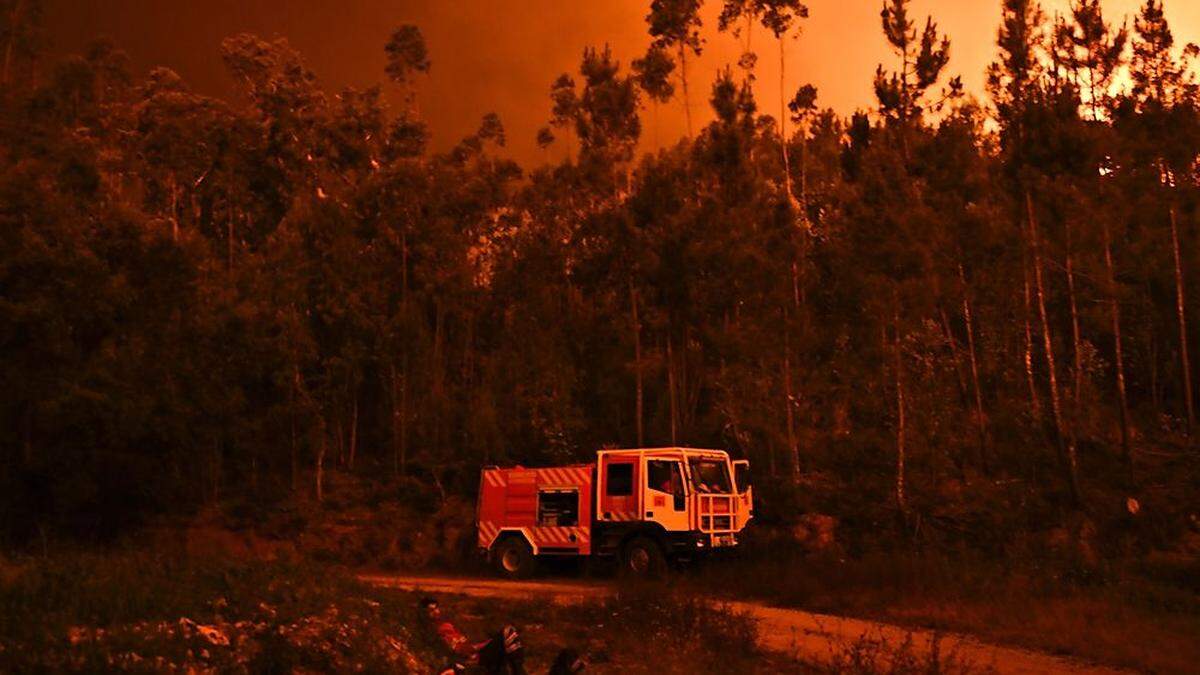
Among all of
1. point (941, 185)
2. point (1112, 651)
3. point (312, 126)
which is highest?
point (312, 126)

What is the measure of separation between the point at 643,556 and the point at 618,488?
146cm

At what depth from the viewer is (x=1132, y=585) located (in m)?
16.9

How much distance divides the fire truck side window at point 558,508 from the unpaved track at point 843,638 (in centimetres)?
308

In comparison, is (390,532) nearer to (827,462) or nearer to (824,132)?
(827,462)

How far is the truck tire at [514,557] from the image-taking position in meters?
21.2

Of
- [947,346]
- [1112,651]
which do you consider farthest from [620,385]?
[1112,651]

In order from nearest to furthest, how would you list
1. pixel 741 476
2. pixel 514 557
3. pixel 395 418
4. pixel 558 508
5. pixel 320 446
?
1. pixel 558 508
2. pixel 741 476
3. pixel 514 557
4. pixel 320 446
5. pixel 395 418

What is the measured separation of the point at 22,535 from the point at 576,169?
21.1 metres

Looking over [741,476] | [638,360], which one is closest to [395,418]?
[638,360]

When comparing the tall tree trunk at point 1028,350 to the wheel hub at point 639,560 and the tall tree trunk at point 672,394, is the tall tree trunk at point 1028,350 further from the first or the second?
the wheel hub at point 639,560

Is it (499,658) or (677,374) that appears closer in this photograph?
(499,658)

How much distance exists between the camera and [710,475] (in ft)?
66.7

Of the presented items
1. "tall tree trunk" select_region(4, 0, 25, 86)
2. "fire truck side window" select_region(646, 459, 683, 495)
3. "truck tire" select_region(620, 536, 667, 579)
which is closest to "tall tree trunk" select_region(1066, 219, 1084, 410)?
"fire truck side window" select_region(646, 459, 683, 495)

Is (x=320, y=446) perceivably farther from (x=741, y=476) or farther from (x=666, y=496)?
(x=741, y=476)
